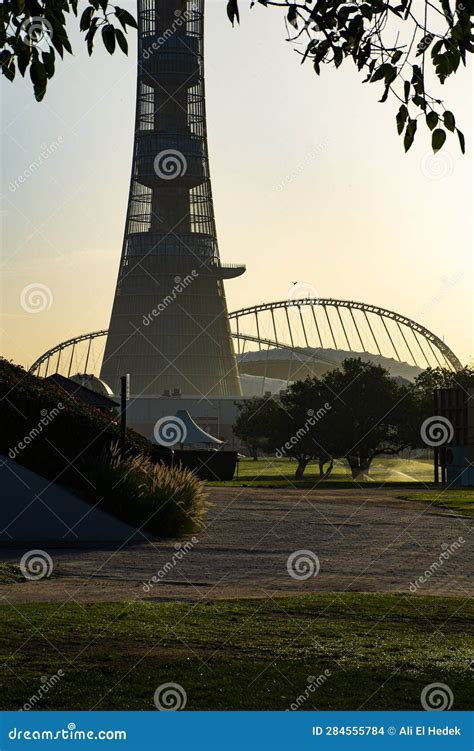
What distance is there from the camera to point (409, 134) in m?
9.28

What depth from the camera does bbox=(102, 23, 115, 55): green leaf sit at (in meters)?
9.03

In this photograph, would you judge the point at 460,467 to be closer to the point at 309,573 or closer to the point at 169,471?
the point at 169,471

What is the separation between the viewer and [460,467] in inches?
2729

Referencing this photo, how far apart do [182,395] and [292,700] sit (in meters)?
138

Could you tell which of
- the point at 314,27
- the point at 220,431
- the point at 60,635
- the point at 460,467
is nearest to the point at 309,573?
the point at 60,635

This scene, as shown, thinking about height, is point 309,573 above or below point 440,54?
below

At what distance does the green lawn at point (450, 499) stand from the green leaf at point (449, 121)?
28.6 m

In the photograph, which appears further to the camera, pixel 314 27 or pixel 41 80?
pixel 314 27

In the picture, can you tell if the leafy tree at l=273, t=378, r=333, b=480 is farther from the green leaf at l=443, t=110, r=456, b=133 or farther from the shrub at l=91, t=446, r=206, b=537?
the green leaf at l=443, t=110, r=456, b=133
